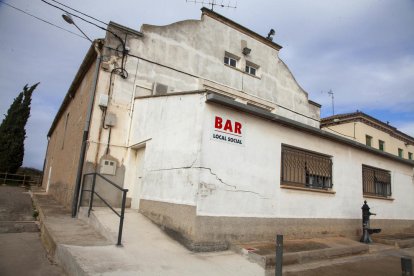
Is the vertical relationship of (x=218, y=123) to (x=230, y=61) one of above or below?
below

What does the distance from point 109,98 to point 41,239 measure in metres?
4.41

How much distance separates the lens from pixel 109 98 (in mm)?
9492

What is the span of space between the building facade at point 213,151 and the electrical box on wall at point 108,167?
3 cm

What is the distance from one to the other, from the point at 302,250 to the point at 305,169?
264cm

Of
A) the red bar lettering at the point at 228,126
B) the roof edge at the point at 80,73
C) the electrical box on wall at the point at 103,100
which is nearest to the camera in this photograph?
the red bar lettering at the point at 228,126

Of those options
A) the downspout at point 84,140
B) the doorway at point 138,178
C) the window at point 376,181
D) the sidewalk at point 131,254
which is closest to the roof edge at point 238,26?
the downspout at point 84,140

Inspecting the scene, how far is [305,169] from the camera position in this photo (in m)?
8.55

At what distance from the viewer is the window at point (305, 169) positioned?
26.5 feet

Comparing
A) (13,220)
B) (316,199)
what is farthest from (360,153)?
(13,220)

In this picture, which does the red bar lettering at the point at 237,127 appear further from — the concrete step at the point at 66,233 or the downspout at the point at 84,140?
the downspout at the point at 84,140

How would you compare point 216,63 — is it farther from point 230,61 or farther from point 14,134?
point 14,134

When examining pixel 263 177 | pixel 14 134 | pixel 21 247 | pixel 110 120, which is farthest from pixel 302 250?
pixel 14 134

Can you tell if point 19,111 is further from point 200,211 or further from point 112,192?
point 200,211

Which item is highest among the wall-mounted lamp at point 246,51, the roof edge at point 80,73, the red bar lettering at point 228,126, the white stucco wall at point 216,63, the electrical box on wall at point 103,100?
the wall-mounted lamp at point 246,51
